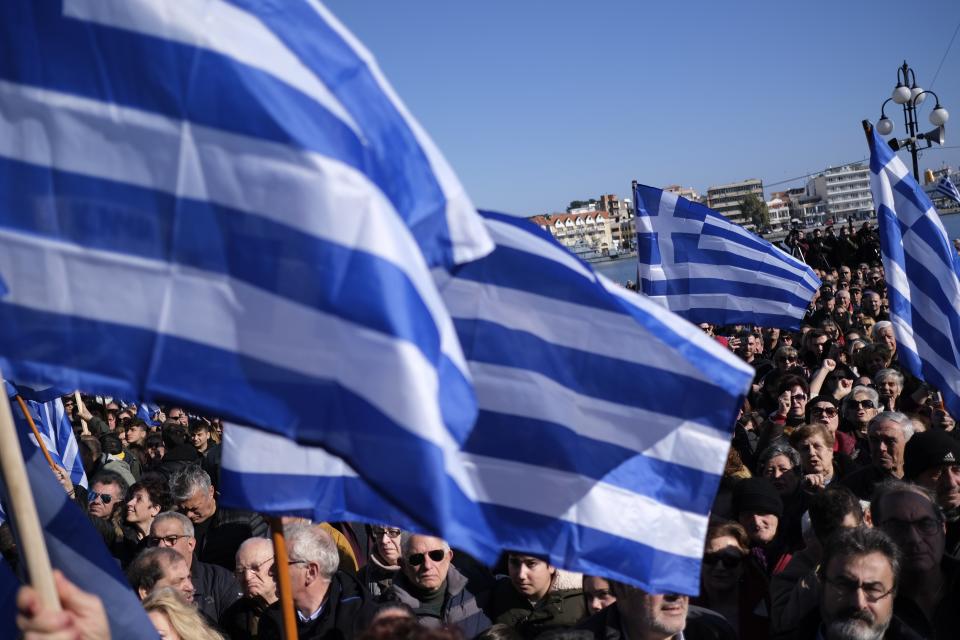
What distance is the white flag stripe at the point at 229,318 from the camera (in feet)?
8.31

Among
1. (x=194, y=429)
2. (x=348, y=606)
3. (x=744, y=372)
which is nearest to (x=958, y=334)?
(x=744, y=372)

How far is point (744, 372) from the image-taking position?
3752 mm

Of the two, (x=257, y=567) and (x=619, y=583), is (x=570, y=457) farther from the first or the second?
(x=257, y=567)

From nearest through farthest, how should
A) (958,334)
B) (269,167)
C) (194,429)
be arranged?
(269,167) < (958,334) < (194,429)

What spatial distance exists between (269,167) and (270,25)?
1.24ft

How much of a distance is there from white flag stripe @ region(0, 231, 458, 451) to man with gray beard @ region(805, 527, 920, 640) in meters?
2.00

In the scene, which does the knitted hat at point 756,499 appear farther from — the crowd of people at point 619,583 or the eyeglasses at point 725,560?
the eyeglasses at point 725,560

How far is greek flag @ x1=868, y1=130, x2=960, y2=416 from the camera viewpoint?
6473mm

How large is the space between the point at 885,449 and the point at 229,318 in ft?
15.8

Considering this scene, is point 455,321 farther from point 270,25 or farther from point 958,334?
point 958,334

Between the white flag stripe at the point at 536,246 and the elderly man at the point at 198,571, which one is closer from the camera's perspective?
the white flag stripe at the point at 536,246

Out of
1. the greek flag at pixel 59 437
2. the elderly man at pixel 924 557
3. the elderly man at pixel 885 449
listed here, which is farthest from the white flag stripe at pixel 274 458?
the greek flag at pixel 59 437

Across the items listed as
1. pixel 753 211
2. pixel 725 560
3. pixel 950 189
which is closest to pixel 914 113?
pixel 950 189

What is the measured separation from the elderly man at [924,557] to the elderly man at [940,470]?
719 mm
